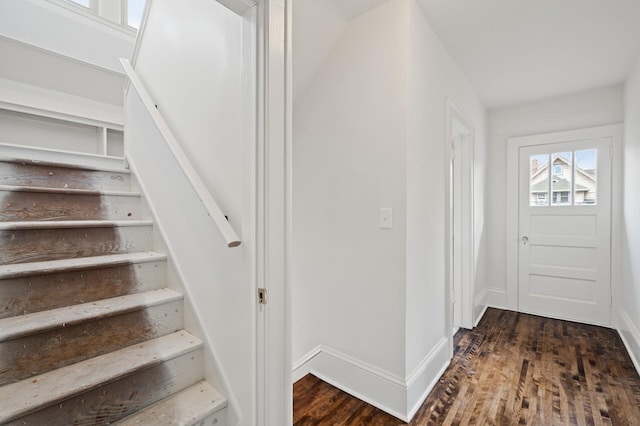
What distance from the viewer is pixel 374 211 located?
1815 mm

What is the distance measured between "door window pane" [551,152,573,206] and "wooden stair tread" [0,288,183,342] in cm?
390

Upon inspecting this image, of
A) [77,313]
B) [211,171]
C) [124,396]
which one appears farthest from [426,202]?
[77,313]

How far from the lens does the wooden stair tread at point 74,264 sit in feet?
4.03

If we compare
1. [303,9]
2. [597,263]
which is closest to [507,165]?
[597,263]

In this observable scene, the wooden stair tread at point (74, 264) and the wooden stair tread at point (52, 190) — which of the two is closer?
the wooden stair tread at point (74, 264)

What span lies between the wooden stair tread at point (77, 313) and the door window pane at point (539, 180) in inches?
151

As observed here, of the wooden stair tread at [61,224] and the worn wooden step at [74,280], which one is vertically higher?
the wooden stair tread at [61,224]

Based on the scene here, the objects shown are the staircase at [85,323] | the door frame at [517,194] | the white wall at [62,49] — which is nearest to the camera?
the staircase at [85,323]

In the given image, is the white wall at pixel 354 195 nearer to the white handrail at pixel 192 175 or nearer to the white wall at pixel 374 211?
the white wall at pixel 374 211

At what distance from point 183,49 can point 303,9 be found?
2.33 feet

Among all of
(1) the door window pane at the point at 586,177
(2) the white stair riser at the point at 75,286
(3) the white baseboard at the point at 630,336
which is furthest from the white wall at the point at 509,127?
(2) the white stair riser at the point at 75,286

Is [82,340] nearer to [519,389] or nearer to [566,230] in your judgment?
[519,389]

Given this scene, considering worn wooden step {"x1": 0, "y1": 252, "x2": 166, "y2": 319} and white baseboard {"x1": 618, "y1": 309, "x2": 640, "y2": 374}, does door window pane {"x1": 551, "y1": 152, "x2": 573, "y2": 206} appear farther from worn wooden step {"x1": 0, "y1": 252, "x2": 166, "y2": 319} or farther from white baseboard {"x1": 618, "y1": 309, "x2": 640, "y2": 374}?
worn wooden step {"x1": 0, "y1": 252, "x2": 166, "y2": 319}

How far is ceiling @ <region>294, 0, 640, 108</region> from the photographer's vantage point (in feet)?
5.90
